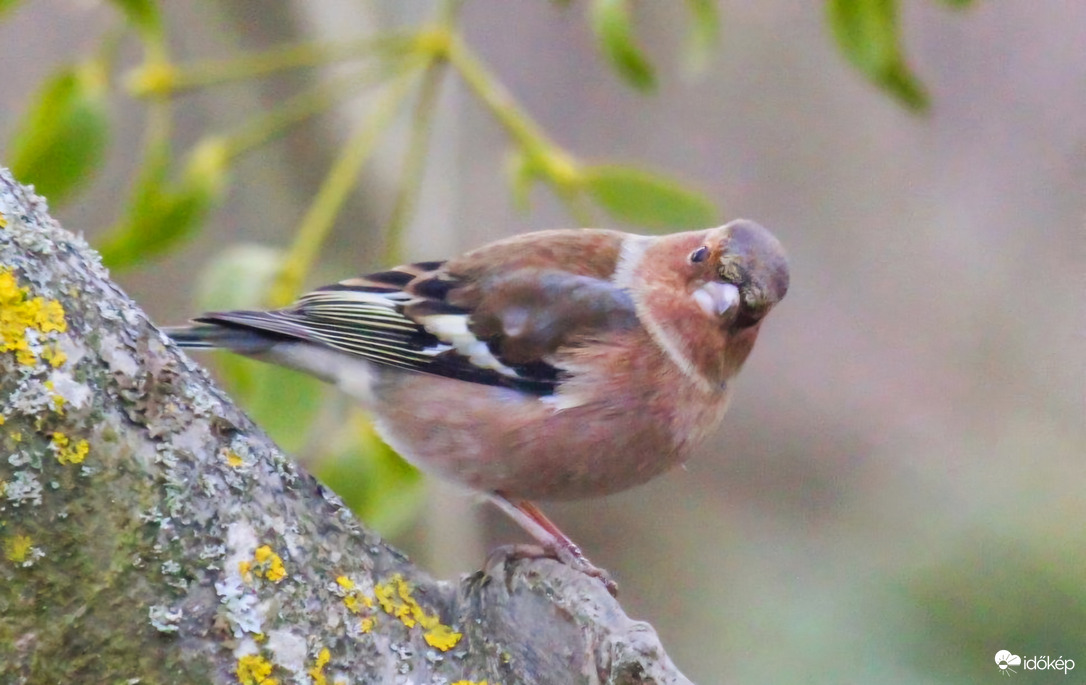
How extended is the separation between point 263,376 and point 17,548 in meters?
1.31

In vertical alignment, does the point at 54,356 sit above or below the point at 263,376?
below

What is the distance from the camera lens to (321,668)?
1.34 metres

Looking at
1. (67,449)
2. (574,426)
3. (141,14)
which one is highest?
(141,14)

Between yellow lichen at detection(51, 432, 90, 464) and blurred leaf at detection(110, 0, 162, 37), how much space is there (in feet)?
4.67

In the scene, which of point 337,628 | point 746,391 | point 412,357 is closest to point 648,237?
point 412,357

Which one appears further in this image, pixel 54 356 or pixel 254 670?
pixel 254 670

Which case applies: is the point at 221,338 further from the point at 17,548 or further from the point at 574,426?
the point at 17,548

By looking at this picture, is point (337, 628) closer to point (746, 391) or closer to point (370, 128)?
point (370, 128)

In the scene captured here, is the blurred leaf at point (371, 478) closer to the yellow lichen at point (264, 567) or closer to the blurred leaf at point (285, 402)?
the blurred leaf at point (285, 402)

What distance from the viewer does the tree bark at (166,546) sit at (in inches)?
45.4

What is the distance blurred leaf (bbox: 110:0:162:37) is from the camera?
228cm
